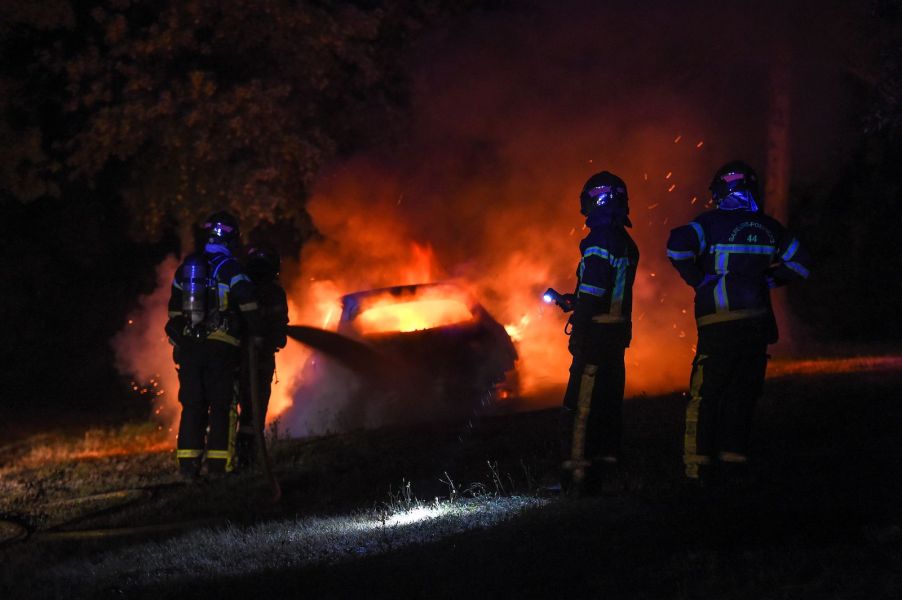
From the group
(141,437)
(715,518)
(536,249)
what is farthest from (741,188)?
(536,249)

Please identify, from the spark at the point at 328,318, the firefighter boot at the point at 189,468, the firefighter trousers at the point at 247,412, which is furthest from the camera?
the spark at the point at 328,318

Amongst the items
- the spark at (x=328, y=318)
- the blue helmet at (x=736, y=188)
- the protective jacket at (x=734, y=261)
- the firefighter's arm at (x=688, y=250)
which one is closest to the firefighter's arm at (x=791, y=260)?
the protective jacket at (x=734, y=261)

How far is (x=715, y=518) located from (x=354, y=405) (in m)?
6.31

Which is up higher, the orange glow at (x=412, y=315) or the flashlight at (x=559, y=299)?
the orange glow at (x=412, y=315)

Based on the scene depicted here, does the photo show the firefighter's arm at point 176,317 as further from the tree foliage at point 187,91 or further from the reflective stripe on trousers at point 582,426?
the tree foliage at point 187,91

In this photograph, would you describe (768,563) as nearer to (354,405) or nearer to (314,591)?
(314,591)

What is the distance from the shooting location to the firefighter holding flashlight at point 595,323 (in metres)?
6.27

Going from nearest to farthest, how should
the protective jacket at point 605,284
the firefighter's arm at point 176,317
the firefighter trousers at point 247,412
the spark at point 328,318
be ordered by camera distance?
the protective jacket at point 605,284 → the firefighter's arm at point 176,317 → the firefighter trousers at point 247,412 → the spark at point 328,318

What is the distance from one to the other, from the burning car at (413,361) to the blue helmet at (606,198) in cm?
471

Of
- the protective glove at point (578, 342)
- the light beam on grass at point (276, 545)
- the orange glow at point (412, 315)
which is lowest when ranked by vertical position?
the light beam on grass at point (276, 545)

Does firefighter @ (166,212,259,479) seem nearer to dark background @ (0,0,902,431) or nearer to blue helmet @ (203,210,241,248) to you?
blue helmet @ (203,210,241,248)

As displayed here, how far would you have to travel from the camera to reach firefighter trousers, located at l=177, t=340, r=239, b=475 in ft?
27.7

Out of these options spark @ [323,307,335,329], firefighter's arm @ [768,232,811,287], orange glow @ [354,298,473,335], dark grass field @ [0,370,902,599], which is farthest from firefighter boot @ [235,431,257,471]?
firefighter's arm @ [768,232,811,287]

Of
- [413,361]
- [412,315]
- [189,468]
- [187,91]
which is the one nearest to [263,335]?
[189,468]
